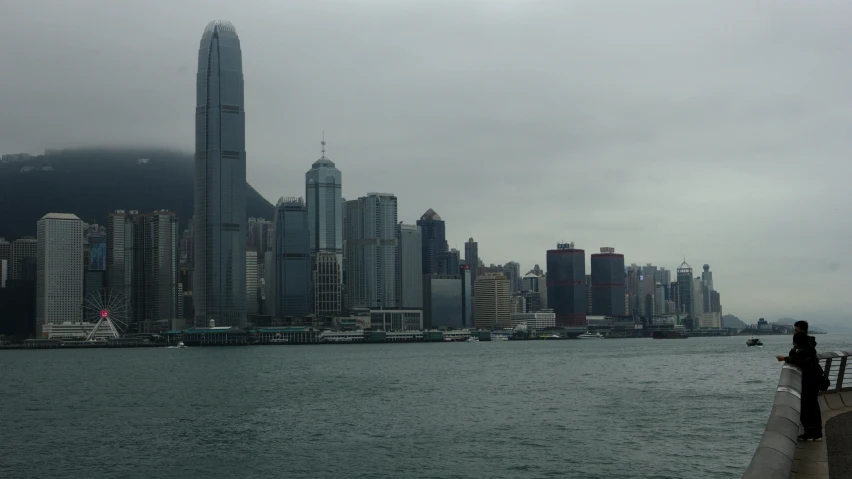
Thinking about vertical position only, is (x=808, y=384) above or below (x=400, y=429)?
above

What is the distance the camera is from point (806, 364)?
11.2m

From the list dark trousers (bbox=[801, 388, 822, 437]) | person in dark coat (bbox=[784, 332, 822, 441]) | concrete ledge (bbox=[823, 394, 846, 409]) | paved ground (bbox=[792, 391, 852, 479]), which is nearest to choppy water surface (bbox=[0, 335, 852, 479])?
concrete ledge (bbox=[823, 394, 846, 409])

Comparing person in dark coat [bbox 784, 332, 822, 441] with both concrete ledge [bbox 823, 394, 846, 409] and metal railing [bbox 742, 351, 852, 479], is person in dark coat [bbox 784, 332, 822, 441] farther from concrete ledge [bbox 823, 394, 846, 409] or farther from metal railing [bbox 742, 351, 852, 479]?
concrete ledge [bbox 823, 394, 846, 409]

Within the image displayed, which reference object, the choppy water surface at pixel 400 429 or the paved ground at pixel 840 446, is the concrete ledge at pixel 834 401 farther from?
the choppy water surface at pixel 400 429

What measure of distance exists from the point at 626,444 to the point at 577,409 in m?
14.5

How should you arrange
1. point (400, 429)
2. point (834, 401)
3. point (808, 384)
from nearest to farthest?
point (808, 384)
point (834, 401)
point (400, 429)

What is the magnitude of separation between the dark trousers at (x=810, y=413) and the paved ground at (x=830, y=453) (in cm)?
16

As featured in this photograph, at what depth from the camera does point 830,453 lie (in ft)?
34.5

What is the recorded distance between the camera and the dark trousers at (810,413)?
10.9 m

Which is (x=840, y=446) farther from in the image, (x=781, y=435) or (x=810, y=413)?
(x=781, y=435)

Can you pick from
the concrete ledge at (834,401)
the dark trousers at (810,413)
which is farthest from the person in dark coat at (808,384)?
the concrete ledge at (834,401)

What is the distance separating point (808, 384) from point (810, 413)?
454 millimetres

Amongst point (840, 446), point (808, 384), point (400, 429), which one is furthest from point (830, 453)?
point (400, 429)

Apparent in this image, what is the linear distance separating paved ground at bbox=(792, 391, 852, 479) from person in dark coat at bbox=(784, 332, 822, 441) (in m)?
0.18
